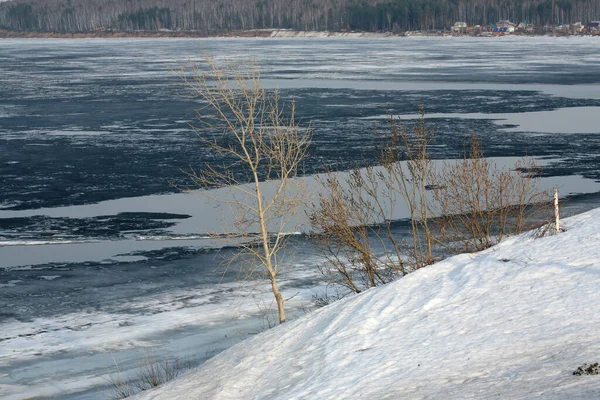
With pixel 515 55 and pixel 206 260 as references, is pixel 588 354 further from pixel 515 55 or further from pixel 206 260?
pixel 515 55

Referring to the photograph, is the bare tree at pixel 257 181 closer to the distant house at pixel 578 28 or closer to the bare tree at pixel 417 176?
the bare tree at pixel 417 176

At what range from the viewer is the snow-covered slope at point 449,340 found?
8.74m

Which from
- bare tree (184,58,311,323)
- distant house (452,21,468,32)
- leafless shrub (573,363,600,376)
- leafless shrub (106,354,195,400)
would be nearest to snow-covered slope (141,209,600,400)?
leafless shrub (573,363,600,376)

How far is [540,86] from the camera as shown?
46.5 meters

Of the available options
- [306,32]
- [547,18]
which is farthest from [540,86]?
[306,32]

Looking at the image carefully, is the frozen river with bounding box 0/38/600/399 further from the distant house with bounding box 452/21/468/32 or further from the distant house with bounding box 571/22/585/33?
the distant house with bounding box 452/21/468/32

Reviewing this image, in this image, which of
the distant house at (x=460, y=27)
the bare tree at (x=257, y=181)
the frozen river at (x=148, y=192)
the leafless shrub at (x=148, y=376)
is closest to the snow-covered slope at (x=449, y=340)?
the leafless shrub at (x=148, y=376)

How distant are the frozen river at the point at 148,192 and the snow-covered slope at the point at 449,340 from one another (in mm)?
2174

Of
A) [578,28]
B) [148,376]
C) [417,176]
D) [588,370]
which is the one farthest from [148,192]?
[578,28]

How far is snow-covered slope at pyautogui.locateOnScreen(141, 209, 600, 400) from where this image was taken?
8742 mm

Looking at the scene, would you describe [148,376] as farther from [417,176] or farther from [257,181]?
[417,176]

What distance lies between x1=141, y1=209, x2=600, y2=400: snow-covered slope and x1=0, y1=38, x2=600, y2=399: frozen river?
217 centimetres

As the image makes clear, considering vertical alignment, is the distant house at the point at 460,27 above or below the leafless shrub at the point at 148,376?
above

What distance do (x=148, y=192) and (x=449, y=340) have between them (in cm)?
1425
